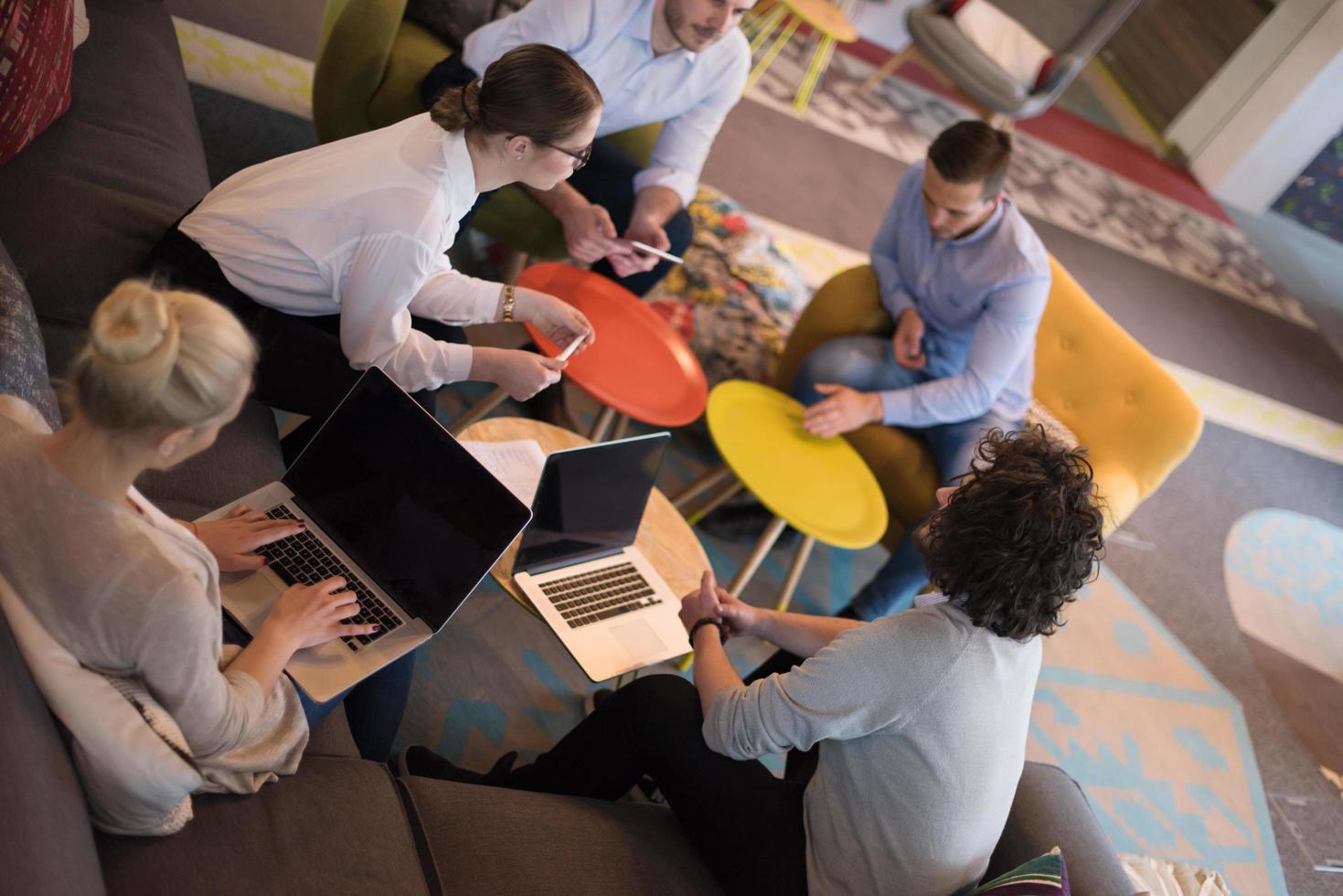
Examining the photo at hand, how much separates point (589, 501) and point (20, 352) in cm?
95

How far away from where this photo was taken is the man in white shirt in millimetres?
2629

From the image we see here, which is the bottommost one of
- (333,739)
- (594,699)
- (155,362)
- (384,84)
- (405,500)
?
(594,699)

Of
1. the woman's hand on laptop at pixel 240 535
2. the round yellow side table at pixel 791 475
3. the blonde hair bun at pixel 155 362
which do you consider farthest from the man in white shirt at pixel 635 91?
the blonde hair bun at pixel 155 362

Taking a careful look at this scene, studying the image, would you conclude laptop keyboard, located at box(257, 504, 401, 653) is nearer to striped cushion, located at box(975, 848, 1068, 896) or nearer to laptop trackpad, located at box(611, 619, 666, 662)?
laptop trackpad, located at box(611, 619, 666, 662)

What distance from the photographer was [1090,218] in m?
6.18

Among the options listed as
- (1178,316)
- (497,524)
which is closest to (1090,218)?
(1178,316)

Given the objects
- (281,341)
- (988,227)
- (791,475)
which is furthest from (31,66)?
(988,227)

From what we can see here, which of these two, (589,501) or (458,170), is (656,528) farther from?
(458,170)

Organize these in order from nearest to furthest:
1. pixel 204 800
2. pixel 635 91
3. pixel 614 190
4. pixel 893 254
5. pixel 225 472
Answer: pixel 204 800
pixel 225 472
pixel 635 91
pixel 614 190
pixel 893 254

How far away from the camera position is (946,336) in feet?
10.2

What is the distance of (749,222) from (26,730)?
3.11 metres

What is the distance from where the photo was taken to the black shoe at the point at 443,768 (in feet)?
6.45

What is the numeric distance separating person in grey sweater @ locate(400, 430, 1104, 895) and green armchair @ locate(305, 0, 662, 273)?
1711mm

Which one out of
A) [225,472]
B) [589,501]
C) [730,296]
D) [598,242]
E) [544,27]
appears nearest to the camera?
[225,472]
